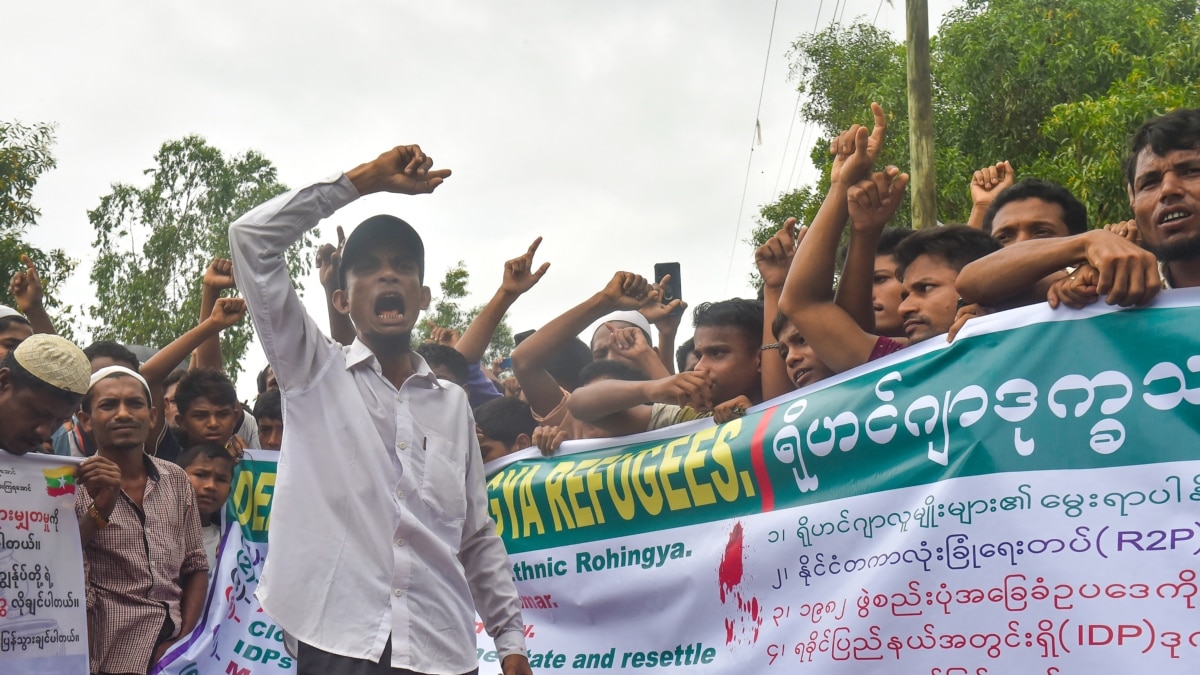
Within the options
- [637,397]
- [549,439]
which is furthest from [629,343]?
[637,397]

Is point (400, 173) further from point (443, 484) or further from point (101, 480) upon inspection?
point (101, 480)

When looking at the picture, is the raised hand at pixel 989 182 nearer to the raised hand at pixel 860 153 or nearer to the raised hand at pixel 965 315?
the raised hand at pixel 860 153

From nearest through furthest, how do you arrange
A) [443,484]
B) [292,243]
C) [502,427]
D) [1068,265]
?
[1068,265] < [292,243] < [443,484] < [502,427]

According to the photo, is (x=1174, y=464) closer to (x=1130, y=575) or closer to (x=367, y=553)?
(x=1130, y=575)

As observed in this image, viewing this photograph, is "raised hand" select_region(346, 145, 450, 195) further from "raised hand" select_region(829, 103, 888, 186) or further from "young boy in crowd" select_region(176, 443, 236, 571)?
"young boy in crowd" select_region(176, 443, 236, 571)

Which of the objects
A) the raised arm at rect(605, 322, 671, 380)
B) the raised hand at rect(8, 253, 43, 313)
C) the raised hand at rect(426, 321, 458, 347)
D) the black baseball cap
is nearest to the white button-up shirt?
the black baseball cap

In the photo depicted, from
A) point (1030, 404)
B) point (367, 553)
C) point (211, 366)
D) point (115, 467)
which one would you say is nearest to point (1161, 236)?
point (1030, 404)

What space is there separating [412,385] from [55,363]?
1.36 meters

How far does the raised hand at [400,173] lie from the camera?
11.0 ft

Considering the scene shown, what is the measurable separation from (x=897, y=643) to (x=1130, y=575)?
2.10 feet

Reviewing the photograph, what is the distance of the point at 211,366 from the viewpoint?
579 cm

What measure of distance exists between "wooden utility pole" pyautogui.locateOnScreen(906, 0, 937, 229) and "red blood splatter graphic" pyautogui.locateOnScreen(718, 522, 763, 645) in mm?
6672

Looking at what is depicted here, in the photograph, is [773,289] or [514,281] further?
[514,281]

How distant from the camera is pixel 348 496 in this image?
3.24 metres
